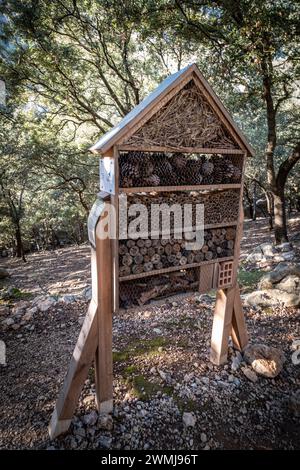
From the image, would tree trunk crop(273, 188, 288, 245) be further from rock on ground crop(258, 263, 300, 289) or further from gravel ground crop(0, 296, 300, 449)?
gravel ground crop(0, 296, 300, 449)

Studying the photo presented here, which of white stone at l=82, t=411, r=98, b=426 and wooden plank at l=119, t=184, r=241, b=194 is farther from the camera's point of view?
white stone at l=82, t=411, r=98, b=426

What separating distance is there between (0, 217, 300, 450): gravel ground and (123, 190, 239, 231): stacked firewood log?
1.03 m

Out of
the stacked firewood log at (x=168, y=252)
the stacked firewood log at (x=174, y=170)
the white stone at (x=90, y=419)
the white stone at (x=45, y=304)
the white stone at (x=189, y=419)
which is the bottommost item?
the white stone at (x=189, y=419)

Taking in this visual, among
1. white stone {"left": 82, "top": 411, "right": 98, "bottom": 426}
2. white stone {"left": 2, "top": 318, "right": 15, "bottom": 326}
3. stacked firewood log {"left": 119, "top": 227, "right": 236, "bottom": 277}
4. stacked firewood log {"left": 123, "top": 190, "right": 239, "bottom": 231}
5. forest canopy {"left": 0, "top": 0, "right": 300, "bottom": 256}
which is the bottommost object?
white stone {"left": 82, "top": 411, "right": 98, "bottom": 426}

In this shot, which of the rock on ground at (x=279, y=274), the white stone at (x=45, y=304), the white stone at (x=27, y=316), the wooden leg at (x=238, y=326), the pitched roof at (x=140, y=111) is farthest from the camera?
the rock on ground at (x=279, y=274)

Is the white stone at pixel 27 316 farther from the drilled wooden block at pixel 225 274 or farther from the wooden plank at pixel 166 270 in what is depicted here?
the drilled wooden block at pixel 225 274

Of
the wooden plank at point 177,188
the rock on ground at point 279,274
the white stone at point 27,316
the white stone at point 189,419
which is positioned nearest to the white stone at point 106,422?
the white stone at point 189,419

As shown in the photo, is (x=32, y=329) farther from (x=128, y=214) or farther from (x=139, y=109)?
(x=139, y=109)

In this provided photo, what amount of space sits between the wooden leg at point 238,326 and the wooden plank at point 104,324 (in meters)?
1.72

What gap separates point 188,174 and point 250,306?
134 inches

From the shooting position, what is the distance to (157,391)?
310cm

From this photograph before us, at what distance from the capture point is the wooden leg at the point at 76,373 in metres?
2.47

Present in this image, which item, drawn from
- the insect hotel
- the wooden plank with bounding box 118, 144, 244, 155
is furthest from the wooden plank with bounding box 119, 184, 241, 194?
the wooden plank with bounding box 118, 144, 244, 155

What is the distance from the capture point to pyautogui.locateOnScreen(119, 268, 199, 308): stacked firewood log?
2.62 m
